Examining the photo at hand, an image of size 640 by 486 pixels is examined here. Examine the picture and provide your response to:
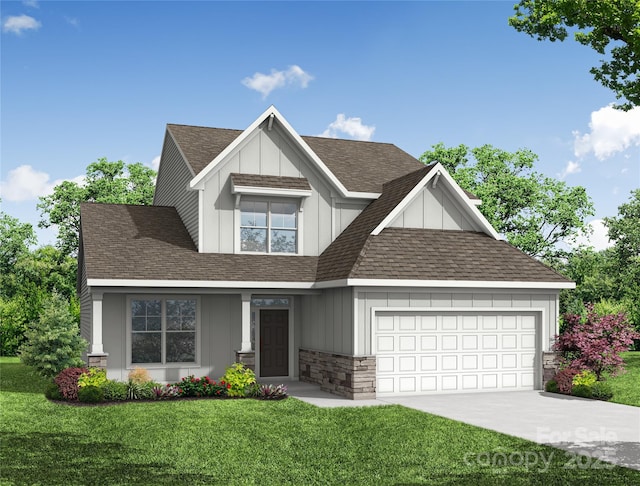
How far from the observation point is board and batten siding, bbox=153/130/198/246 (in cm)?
2489

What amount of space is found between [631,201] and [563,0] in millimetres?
37104

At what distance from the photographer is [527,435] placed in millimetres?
14547

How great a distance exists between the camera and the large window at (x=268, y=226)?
24.6m

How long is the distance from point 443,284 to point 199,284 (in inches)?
274

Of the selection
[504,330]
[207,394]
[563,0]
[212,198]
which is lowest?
[207,394]

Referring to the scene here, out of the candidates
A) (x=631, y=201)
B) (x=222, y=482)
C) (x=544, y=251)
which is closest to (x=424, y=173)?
(x=222, y=482)

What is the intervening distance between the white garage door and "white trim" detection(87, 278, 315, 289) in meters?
3.21

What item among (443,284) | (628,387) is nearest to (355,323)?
(443,284)

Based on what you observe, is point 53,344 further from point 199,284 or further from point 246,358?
point 246,358

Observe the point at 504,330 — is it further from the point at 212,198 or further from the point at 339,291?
the point at 212,198

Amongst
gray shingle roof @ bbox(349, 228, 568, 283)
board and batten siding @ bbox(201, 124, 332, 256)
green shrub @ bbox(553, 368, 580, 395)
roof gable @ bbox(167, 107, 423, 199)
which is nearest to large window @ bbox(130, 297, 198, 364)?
board and batten siding @ bbox(201, 124, 332, 256)

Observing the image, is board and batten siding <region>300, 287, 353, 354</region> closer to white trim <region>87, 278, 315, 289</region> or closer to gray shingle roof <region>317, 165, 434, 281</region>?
gray shingle roof <region>317, 165, 434, 281</region>

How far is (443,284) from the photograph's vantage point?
69.9ft

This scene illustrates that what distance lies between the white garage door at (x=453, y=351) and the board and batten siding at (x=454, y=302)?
272mm
